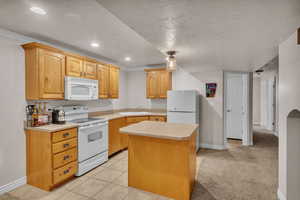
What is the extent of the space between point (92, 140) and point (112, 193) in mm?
1071

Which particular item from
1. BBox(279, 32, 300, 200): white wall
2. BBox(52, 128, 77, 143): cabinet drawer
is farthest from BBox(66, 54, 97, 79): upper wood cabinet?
BBox(279, 32, 300, 200): white wall

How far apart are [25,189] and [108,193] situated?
1290 millimetres

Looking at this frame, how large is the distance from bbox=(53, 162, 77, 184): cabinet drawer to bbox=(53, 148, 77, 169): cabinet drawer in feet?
0.24

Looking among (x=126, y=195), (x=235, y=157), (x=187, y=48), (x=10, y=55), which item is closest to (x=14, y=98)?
(x=10, y=55)

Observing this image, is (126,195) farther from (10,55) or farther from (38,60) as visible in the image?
(10,55)

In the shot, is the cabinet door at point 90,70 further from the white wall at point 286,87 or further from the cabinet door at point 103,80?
the white wall at point 286,87

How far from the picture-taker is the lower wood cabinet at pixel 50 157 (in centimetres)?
220

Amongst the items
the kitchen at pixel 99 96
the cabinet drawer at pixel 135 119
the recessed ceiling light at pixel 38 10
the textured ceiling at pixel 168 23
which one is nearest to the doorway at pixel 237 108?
the kitchen at pixel 99 96

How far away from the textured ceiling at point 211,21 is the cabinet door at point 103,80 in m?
1.94

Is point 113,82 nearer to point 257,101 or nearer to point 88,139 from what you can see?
point 88,139

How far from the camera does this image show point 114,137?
3.56 meters

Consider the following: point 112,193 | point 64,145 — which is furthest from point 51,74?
point 112,193

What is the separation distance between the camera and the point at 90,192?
2197mm

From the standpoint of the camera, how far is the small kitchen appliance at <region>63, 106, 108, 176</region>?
8.75 feet
